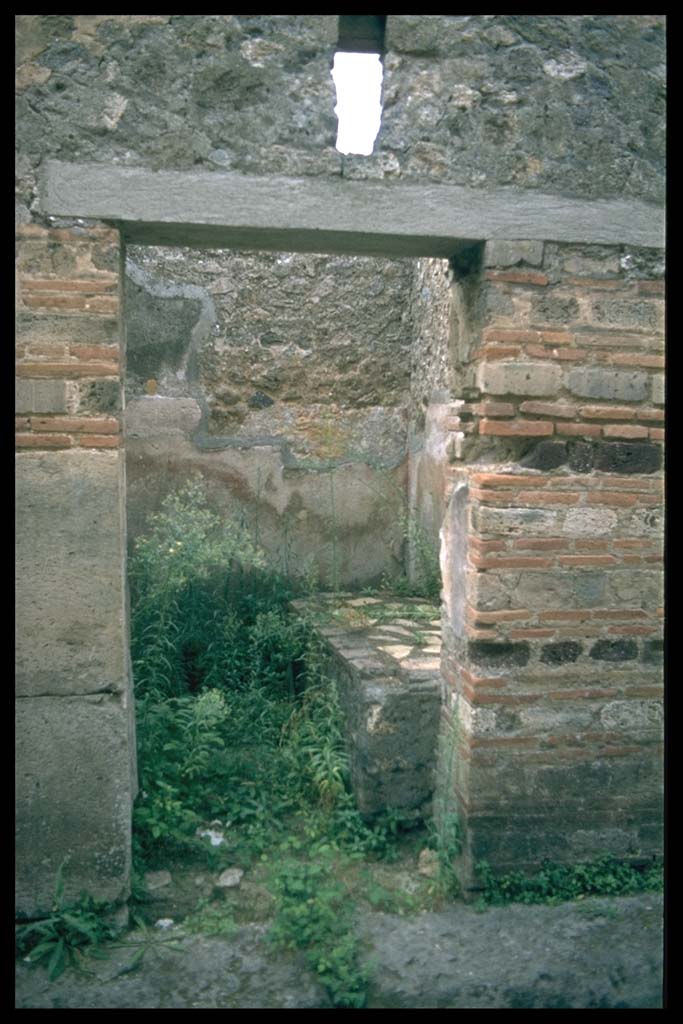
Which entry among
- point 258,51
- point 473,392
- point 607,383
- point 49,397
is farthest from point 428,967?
point 258,51

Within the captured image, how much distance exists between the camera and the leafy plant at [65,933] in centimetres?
312

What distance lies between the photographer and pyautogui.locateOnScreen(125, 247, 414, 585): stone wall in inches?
241

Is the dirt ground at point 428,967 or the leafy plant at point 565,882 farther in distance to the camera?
the leafy plant at point 565,882

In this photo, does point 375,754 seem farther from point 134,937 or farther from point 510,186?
point 510,186

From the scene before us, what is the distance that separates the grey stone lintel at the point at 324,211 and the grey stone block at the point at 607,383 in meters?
0.51

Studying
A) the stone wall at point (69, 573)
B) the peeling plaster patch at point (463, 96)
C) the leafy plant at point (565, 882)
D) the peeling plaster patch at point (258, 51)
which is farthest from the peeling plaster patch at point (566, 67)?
the leafy plant at point (565, 882)

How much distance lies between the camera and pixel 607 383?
3.46 m

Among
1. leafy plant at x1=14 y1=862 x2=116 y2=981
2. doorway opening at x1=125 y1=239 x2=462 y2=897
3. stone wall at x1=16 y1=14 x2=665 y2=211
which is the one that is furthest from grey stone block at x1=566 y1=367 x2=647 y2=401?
leafy plant at x1=14 y1=862 x2=116 y2=981

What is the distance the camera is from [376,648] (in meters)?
4.59

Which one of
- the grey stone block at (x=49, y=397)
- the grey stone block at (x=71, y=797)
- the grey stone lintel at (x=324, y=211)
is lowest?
the grey stone block at (x=71, y=797)

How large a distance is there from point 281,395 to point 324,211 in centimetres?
311

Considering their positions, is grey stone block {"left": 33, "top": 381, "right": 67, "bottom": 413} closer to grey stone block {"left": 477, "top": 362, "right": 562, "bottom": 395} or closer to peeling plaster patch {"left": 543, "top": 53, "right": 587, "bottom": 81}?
grey stone block {"left": 477, "top": 362, "right": 562, "bottom": 395}

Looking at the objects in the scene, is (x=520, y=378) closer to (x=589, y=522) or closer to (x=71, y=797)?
(x=589, y=522)

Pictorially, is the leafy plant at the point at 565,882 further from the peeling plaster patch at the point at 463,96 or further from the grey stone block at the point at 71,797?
the peeling plaster patch at the point at 463,96
